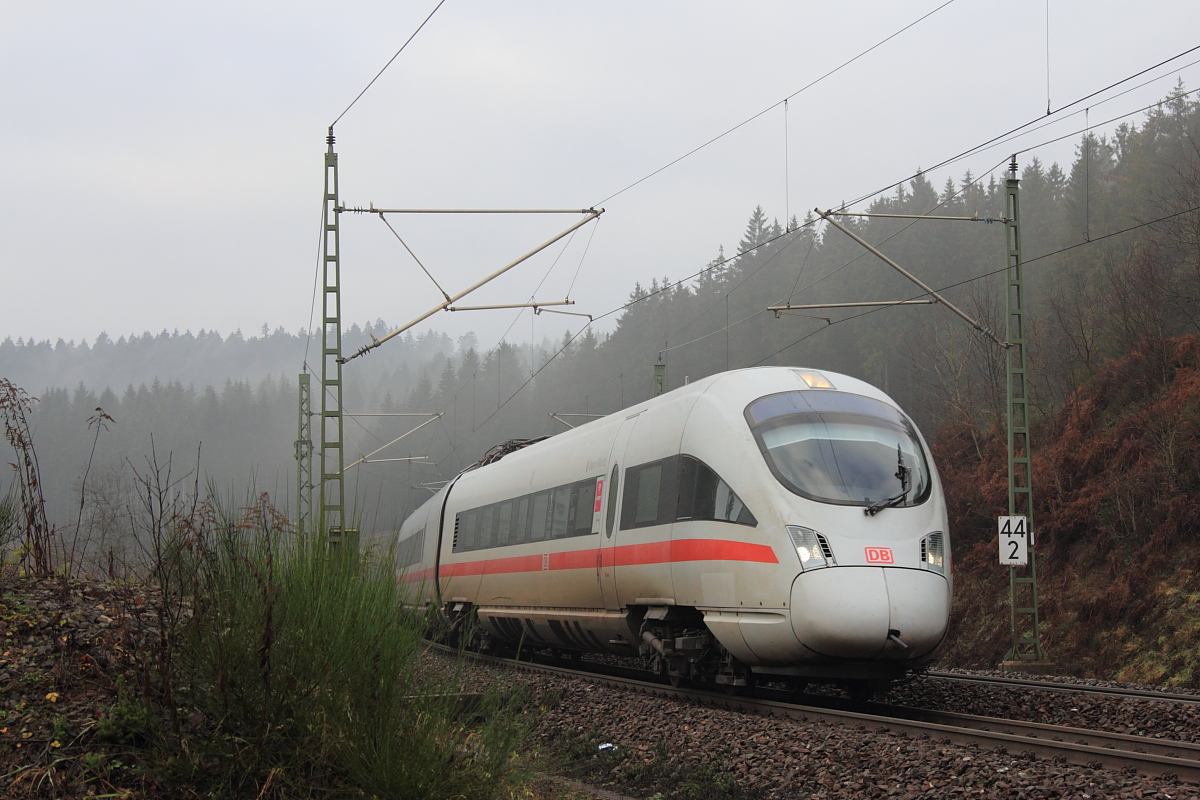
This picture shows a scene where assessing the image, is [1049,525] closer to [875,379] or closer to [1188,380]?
[1188,380]

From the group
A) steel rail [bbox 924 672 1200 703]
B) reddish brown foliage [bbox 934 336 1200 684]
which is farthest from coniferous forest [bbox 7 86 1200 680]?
steel rail [bbox 924 672 1200 703]

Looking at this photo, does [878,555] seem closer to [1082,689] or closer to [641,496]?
[641,496]

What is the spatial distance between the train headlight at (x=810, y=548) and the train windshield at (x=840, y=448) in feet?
1.20

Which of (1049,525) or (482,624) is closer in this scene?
(482,624)

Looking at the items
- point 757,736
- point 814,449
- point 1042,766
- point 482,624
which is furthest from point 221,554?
point 482,624

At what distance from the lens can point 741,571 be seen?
940cm

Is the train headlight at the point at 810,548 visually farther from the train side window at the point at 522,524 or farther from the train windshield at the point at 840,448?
the train side window at the point at 522,524

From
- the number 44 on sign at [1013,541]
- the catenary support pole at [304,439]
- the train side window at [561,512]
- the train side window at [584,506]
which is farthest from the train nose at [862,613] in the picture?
the catenary support pole at [304,439]

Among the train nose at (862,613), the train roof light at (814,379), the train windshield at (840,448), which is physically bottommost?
the train nose at (862,613)

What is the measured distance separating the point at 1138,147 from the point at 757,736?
44135 mm

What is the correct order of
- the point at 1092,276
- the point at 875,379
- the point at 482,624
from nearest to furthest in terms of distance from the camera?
1. the point at 482,624
2. the point at 1092,276
3. the point at 875,379

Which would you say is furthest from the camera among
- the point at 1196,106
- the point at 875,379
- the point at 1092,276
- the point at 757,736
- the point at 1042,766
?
the point at 875,379

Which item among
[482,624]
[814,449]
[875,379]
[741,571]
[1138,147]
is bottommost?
[482,624]

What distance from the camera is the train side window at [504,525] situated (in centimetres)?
1566
